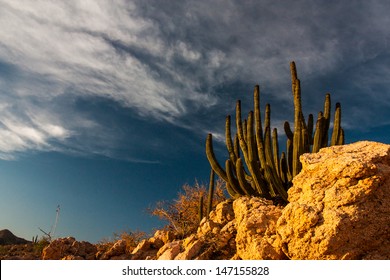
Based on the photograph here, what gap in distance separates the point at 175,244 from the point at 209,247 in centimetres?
121

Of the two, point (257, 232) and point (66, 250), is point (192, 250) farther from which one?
point (66, 250)

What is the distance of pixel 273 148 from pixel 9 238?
92.5 feet

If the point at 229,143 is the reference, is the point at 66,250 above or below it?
below

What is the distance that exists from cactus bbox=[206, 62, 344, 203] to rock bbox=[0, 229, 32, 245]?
25494 mm

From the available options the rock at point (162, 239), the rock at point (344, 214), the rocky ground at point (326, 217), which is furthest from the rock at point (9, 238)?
the rock at point (344, 214)

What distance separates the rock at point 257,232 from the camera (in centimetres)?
741

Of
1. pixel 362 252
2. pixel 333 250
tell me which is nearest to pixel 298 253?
pixel 333 250

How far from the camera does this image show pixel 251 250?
7641 millimetres

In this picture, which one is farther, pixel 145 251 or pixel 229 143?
pixel 229 143

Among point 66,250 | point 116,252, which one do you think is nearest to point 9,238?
point 66,250

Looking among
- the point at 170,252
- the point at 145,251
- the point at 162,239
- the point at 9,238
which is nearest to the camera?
the point at 170,252

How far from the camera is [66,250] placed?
1299cm

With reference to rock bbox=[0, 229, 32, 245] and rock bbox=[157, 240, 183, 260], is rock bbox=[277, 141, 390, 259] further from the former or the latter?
rock bbox=[0, 229, 32, 245]
